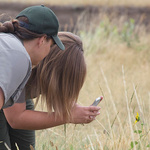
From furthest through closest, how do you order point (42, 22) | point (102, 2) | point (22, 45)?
point (102, 2), point (42, 22), point (22, 45)

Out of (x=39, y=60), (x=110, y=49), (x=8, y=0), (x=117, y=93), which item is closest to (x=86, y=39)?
(x=110, y=49)

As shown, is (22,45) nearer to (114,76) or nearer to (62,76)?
(62,76)

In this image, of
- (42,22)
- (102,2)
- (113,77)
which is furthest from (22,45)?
(102,2)

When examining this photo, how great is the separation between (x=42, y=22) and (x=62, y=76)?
34 centimetres

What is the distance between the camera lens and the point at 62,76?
2002 mm

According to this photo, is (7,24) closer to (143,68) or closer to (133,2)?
(143,68)

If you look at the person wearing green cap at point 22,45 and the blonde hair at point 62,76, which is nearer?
the person wearing green cap at point 22,45

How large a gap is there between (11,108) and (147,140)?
0.93 meters

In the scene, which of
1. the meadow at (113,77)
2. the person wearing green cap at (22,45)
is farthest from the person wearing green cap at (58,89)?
the meadow at (113,77)

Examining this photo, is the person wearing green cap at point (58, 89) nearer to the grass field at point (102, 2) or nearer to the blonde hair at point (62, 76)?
the blonde hair at point (62, 76)

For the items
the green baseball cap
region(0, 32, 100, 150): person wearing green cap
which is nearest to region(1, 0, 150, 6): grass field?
region(0, 32, 100, 150): person wearing green cap

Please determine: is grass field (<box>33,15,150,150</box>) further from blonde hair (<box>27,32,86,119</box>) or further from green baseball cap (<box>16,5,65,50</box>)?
green baseball cap (<box>16,5,65,50</box>)

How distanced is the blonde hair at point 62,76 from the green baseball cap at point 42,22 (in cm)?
15

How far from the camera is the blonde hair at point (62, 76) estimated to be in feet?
6.54
